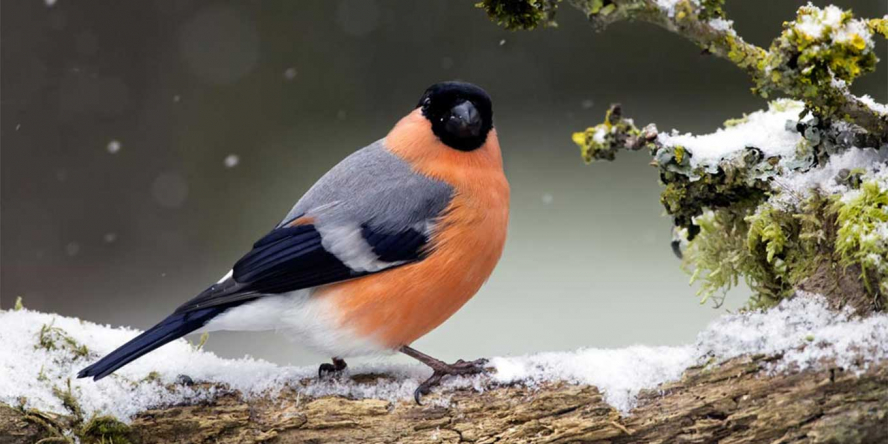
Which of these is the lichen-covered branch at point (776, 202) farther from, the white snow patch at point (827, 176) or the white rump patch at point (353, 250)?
the white rump patch at point (353, 250)

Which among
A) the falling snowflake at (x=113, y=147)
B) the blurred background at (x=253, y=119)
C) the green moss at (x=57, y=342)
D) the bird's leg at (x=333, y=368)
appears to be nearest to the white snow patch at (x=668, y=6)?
→ the bird's leg at (x=333, y=368)

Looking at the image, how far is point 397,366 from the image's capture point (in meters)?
2.09

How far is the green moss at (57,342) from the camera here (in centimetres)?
202

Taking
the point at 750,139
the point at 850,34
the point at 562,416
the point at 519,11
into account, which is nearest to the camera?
the point at 850,34

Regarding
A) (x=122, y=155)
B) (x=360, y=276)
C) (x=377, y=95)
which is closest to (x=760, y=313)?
(x=360, y=276)

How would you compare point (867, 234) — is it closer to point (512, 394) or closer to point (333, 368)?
point (512, 394)

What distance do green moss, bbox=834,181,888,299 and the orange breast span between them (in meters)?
0.83

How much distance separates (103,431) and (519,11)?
4.18ft

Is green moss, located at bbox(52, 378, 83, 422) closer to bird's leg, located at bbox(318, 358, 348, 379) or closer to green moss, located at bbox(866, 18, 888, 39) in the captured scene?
bird's leg, located at bbox(318, 358, 348, 379)

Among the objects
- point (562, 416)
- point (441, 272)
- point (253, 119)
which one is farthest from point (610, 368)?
point (253, 119)

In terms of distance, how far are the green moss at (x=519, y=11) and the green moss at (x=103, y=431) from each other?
3.94ft

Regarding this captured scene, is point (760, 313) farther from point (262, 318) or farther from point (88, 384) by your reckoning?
point (88, 384)

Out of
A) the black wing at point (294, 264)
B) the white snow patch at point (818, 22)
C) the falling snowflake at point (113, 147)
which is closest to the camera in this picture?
the white snow patch at point (818, 22)

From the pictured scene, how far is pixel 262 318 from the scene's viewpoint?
206cm
